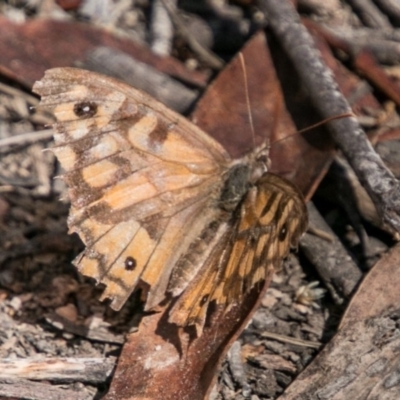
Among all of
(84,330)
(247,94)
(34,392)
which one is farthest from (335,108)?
(34,392)

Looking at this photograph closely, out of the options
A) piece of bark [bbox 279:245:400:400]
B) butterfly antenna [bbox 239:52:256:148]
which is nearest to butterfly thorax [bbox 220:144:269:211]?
butterfly antenna [bbox 239:52:256:148]

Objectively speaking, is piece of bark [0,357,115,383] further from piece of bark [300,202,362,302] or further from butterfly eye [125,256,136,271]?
piece of bark [300,202,362,302]

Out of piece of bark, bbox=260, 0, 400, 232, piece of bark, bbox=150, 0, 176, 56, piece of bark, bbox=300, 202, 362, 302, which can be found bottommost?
piece of bark, bbox=150, 0, 176, 56

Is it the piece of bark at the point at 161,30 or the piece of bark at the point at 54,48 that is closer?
the piece of bark at the point at 54,48

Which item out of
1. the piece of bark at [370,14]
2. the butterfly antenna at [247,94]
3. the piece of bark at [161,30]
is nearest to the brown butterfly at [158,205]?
the butterfly antenna at [247,94]

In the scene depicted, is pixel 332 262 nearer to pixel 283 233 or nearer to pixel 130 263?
pixel 283 233

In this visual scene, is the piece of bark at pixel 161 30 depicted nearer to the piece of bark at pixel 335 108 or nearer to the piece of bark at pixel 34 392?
the piece of bark at pixel 335 108

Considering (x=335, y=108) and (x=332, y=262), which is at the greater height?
(x=335, y=108)
